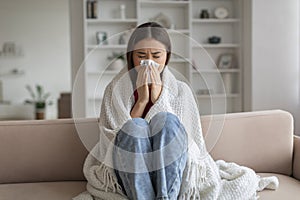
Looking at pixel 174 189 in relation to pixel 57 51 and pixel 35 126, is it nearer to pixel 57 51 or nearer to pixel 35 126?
pixel 35 126

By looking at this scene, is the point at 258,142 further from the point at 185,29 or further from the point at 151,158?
Answer: the point at 185,29

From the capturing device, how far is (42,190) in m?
1.87

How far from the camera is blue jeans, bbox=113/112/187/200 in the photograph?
61.9 inches

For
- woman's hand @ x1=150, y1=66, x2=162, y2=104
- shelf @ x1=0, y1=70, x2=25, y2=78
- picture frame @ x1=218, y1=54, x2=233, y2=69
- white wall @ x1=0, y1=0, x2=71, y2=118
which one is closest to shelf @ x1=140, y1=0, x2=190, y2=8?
picture frame @ x1=218, y1=54, x2=233, y2=69

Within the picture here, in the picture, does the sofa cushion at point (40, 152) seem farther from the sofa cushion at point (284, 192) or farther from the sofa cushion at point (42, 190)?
the sofa cushion at point (284, 192)

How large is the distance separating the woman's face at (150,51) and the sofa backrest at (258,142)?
54 cm

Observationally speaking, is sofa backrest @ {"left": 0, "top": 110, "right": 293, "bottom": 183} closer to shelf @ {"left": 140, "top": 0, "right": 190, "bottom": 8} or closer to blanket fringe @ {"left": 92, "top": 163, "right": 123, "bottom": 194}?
blanket fringe @ {"left": 92, "top": 163, "right": 123, "bottom": 194}

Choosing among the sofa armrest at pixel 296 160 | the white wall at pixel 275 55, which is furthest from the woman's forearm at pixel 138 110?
the white wall at pixel 275 55

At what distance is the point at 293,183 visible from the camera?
1.96m

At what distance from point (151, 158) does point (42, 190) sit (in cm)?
57

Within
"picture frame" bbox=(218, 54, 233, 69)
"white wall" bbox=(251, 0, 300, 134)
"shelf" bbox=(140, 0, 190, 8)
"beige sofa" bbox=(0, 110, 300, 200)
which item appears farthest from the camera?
"picture frame" bbox=(218, 54, 233, 69)

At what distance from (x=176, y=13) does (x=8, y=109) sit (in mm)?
4364

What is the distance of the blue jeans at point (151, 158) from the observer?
5.16 feet

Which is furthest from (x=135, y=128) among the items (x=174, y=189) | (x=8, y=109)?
(x=8, y=109)
